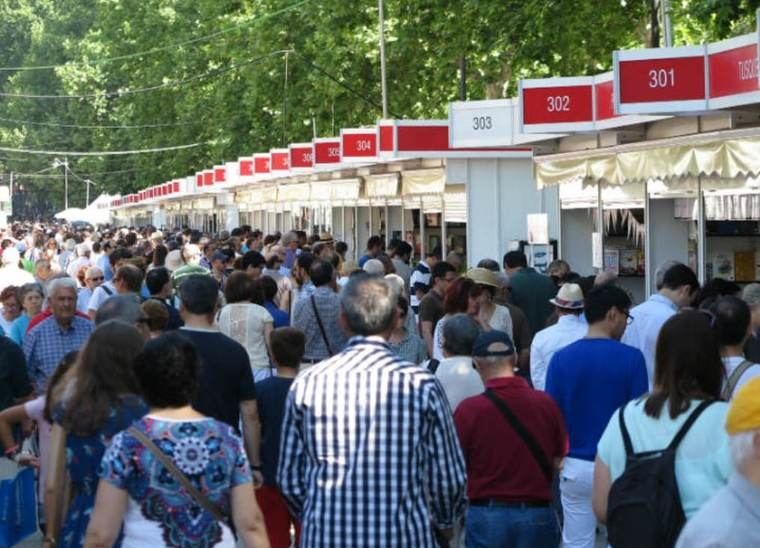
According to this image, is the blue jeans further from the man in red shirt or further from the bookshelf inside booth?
the bookshelf inside booth

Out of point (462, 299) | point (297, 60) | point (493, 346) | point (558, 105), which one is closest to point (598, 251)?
point (558, 105)

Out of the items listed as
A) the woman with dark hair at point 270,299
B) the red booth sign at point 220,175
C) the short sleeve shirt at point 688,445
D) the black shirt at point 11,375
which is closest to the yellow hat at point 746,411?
the short sleeve shirt at point 688,445

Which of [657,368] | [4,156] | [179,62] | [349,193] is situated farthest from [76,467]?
[4,156]

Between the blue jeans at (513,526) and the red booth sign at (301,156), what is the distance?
26.1 meters

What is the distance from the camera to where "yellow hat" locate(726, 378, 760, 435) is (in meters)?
3.82

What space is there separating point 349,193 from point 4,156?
88.8m

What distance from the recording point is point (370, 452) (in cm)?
554

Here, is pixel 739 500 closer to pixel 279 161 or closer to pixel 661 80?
pixel 661 80

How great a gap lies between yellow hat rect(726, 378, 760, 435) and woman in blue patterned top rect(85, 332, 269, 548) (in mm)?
2188

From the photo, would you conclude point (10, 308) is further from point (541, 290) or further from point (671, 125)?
point (671, 125)

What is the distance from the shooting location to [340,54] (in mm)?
39656

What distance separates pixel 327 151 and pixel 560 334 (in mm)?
20647

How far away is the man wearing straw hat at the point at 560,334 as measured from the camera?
958cm

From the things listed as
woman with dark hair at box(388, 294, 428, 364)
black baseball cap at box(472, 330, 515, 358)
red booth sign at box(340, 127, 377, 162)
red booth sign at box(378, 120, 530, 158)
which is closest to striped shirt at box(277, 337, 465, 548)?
black baseball cap at box(472, 330, 515, 358)
